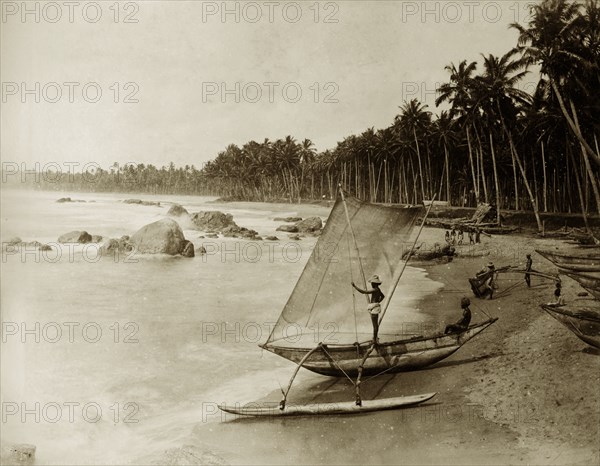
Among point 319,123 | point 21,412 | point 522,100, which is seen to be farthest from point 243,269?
point 522,100

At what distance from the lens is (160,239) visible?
5203 millimetres

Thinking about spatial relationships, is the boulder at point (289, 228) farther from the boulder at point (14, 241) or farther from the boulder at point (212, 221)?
the boulder at point (14, 241)

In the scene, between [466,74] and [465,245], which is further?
[465,245]

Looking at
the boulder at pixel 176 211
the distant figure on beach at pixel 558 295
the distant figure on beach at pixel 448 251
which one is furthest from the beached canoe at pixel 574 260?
the boulder at pixel 176 211

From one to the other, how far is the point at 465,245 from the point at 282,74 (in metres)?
3.33

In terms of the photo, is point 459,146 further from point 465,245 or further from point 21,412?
point 21,412

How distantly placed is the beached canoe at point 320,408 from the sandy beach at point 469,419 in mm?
69

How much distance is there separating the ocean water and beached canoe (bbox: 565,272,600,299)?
2709 millimetres

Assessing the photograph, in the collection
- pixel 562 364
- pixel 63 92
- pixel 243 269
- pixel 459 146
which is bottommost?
pixel 562 364

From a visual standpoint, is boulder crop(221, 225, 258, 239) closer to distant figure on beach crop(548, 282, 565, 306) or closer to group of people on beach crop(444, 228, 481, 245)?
group of people on beach crop(444, 228, 481, 245)

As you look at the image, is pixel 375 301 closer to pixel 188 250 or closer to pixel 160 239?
pixel 188 250

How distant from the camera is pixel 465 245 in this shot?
6.62 meters

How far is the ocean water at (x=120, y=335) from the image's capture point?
14.2 feet

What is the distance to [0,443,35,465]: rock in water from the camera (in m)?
4.29
